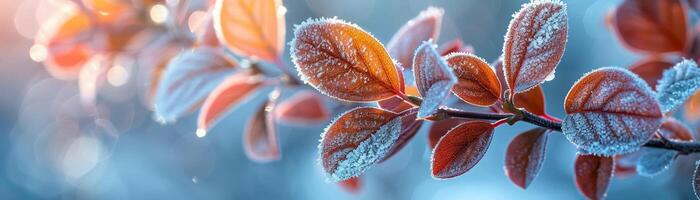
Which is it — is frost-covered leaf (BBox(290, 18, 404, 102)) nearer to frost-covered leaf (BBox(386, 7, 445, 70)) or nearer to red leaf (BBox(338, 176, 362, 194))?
frost-covered leaf (BBox(386, 7, 445, 70))

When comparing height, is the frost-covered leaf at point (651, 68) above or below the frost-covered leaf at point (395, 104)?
below

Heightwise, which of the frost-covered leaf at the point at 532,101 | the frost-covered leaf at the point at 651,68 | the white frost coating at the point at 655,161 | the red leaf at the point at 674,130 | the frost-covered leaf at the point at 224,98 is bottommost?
the white frost coating at the point at 655,161

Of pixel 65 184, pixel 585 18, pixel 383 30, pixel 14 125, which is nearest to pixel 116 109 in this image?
pixel 65 184

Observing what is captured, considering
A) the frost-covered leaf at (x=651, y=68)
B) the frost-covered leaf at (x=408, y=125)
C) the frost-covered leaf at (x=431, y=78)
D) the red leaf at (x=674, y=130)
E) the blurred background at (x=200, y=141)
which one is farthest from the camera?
the blurred background at (x=200, y=141)

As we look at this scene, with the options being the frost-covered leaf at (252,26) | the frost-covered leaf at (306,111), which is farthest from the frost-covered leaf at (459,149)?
the frost-covered leaf at (306,111)

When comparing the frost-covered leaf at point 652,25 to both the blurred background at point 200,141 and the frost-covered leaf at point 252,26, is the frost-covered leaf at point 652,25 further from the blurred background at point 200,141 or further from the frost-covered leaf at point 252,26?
the blurred background at point 200,141

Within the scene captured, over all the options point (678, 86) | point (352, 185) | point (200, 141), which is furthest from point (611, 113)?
point (200, 141)
